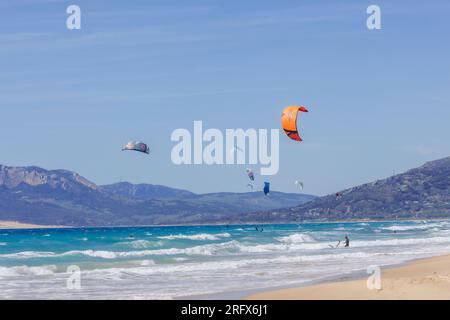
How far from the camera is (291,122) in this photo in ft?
119

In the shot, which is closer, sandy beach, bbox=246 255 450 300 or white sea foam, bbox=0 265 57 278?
sandy beach, bbox=246 255 450 300

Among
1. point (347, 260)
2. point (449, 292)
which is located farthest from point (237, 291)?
point (347, 260)

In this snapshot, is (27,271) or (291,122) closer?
(291,122)

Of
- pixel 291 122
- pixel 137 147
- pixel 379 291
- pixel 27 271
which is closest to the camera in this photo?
pixel 379 291

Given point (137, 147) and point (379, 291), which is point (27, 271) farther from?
point (379, 291)

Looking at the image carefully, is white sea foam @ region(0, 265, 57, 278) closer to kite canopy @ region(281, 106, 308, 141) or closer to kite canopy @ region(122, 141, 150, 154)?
kite canopy @ region(122, 141, 150, 154)

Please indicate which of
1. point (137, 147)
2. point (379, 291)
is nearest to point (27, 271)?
point (137, 147)

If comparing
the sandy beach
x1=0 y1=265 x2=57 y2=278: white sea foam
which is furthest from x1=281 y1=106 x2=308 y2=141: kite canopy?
the sandy beach

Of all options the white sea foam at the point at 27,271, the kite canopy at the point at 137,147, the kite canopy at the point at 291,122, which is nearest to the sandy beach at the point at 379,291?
the kite canopy at the point at 291,122

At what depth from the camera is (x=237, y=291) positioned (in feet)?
79.8

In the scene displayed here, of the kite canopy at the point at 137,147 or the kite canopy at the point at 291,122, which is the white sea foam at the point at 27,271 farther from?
the kite canopy at the point at 291,122

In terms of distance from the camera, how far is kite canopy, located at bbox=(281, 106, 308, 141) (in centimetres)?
3622

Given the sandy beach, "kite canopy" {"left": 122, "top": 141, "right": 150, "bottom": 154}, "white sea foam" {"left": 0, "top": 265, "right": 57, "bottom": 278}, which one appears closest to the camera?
the sandy beach

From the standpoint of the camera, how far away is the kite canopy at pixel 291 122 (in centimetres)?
3622
